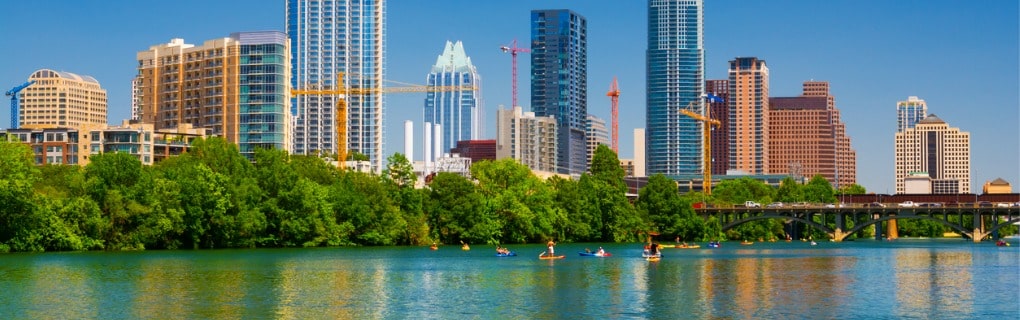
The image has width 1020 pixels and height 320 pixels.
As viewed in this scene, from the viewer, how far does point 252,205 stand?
6240 inches

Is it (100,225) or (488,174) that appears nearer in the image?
(100,225)

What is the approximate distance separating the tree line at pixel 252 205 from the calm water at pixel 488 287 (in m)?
9.01

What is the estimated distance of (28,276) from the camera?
9719 cm

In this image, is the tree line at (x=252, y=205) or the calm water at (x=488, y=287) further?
the tree line at (x=252, y=205)

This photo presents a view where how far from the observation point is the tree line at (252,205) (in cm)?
13950

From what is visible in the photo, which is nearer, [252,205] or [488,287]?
[488,287]

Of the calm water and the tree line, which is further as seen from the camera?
the tree line

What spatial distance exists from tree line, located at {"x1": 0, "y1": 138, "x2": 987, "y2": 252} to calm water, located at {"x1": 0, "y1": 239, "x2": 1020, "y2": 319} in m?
9.01

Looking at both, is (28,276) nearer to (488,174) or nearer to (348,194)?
(348,194)

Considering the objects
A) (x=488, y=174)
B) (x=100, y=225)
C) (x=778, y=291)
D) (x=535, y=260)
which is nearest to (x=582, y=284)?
(x=778, y=291)

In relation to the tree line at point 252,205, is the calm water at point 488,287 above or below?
below

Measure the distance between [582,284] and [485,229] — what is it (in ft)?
279

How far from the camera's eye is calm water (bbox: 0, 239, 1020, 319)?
7456cm

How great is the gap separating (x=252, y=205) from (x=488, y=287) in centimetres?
7157
